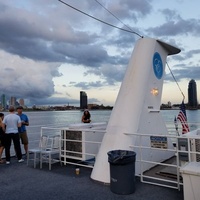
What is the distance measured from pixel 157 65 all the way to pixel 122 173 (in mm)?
3044

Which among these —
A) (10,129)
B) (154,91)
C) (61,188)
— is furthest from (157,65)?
(10,129)

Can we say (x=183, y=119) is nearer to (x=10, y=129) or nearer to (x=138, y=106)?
(x=138, y=106)

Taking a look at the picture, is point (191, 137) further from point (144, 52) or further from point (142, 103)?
point (144, 52)

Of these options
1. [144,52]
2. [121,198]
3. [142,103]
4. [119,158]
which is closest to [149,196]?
[121,198]

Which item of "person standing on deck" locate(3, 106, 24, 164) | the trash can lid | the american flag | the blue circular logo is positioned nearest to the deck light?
the blue circular logo

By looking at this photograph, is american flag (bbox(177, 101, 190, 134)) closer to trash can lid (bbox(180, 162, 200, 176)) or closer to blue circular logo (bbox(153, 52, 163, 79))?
blue circular logo (bbox(153, 52, 163, 79))

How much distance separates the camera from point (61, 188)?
4.37 m

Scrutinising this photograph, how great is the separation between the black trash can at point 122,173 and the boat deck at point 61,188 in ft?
0.36

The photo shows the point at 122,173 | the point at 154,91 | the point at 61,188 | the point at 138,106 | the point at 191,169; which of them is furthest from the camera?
the point at 154,91

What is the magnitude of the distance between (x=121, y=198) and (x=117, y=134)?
1.34 m

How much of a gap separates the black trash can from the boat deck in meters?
0.11

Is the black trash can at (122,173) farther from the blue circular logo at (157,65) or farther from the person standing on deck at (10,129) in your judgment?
the person standing on deck at (10,129)

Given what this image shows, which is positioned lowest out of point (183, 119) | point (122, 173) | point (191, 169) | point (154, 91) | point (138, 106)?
point (122, 173)

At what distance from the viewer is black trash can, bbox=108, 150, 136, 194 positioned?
13.0 feet
